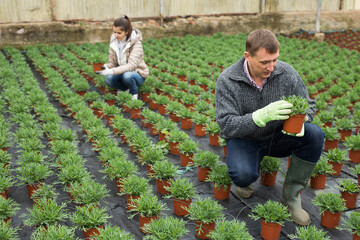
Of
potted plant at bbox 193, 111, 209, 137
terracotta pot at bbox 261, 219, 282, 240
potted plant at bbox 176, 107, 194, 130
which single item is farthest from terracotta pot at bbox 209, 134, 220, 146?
terracotta pot at bbox 261, 219, 282, 240

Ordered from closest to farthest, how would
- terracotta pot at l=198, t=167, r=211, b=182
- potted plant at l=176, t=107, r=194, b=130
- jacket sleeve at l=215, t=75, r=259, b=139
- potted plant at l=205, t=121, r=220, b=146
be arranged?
1. jacket sleeve at l=215, t=75, r=259, b=139
2. terracotta pot at l=198, t=167, r=211, b=182
3. potted plant at l=205, t=121, r=220, b=146
4. potted plant at l=176, t=107, r=194, b=130

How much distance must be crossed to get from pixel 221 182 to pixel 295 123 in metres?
1.00

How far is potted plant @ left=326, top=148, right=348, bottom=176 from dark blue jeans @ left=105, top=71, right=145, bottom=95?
135 inches

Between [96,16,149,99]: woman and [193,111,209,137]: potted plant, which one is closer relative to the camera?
[193,111,209,137]: potted plant

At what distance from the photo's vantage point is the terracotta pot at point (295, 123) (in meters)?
3.06

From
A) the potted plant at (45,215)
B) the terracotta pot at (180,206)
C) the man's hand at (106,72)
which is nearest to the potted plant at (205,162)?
the terracotta pot at (180,206)

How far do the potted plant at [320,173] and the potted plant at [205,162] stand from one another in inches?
41.1

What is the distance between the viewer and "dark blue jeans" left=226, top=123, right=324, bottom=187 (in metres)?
3.36

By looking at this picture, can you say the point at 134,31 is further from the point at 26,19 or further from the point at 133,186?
the point at 26,19

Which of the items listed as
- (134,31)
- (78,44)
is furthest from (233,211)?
(78,44)

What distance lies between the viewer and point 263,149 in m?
3.59

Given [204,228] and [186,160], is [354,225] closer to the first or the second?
[204,228]

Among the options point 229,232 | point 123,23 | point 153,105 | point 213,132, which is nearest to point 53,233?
point 229,232

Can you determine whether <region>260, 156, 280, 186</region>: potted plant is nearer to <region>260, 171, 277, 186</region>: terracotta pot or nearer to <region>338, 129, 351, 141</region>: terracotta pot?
<region>260, 171, 277, 186</region>: terracotta pot
